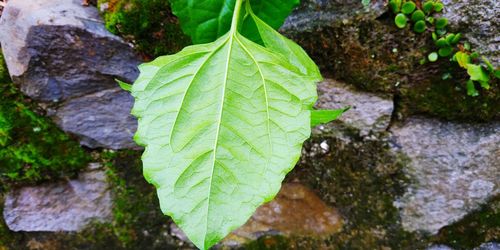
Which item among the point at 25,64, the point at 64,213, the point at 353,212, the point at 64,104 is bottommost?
the point at 64,213

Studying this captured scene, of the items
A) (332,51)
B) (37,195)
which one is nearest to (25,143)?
(37,195)

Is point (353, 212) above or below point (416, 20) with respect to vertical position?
below

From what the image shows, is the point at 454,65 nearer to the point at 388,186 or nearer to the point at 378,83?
the point at 378,83

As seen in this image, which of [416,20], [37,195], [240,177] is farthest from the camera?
[37,195]

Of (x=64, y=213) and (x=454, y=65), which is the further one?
(x=64, y=213)

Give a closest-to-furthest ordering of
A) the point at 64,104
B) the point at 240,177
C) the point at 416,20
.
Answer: the point at 240,177 → the point at 416,20 → the point at 64,104

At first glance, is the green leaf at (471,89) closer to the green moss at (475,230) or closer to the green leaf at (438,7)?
the green leaf at (438,7)
